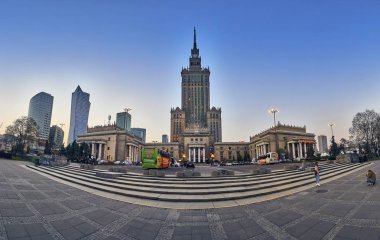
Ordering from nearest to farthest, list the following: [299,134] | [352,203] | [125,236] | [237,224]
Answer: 1. [125,236]
2. [237,224]
3. [352,203]
4. [299,134]

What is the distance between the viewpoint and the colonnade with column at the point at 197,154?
110750 mm

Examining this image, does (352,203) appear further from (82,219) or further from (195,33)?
(195,33)

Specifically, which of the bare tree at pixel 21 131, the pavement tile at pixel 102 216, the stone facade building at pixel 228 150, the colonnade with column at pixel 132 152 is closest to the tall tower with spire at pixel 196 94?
the stone facade building at pixel 228 150

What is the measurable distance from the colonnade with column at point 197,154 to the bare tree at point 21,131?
7314cm

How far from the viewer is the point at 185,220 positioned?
316 inches

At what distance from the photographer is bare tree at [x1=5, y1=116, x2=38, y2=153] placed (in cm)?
5812

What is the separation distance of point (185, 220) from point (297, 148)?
331ft

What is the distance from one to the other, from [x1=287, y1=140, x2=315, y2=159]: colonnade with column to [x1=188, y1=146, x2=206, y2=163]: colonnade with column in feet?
146

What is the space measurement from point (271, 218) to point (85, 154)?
65.4m

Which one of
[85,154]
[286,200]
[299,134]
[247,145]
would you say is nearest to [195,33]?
[247,145]

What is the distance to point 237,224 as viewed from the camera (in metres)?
7.55

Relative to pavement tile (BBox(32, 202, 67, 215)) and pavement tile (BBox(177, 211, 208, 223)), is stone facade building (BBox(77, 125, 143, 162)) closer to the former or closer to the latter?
pavement tile (BBox(32, 202, 67, 215))

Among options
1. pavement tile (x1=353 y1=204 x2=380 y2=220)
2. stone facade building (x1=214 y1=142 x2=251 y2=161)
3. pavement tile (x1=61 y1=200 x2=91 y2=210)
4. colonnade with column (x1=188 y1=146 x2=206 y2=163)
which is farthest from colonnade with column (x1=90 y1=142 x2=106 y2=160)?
pavement tile (x1=353 y1=204 x2=380 y2=220)

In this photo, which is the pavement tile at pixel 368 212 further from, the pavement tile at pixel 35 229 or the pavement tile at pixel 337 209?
the pavement tile at pixel 35 229
